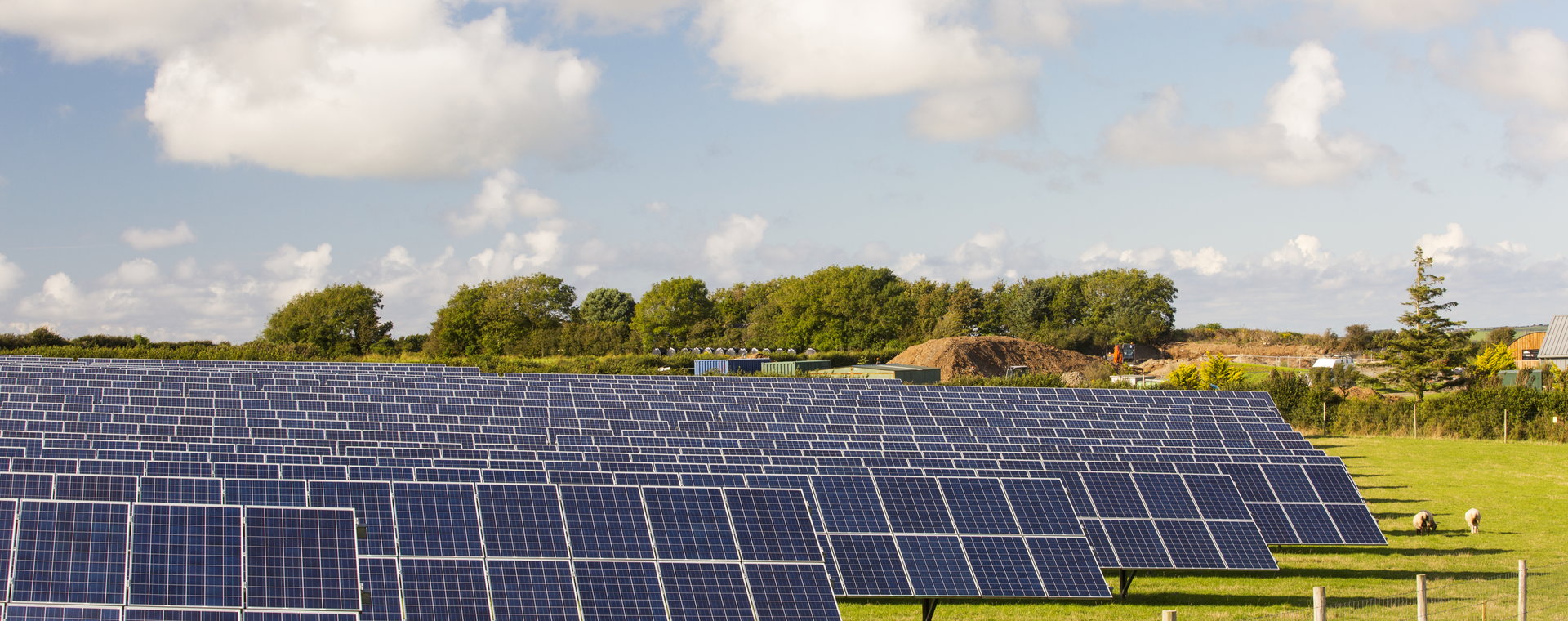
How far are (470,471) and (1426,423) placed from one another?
43501mm

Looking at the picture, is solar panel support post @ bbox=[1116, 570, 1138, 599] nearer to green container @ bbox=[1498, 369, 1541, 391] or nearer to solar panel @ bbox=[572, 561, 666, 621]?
solar panel @ bbox=[572, 561, 666, 621]

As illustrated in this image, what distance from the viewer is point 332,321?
9075cm

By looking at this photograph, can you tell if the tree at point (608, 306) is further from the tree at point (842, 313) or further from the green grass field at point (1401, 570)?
the green grass field at point (1401, 570)

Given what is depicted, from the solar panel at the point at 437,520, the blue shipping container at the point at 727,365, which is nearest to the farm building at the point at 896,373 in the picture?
the blue shipping container at the point at 727,365

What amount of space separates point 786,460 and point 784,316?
277ft

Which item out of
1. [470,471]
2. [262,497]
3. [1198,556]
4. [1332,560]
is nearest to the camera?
[262,497]

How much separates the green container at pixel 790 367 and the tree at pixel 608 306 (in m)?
45.0

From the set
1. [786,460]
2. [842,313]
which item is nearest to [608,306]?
[842,313]

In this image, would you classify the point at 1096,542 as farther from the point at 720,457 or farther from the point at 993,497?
the point at 720,457

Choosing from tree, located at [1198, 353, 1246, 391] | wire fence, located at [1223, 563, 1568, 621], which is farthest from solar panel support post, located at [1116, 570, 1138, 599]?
tree, located at [1198, 353, 1246, 391]

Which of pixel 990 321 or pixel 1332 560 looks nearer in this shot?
pixel 1332 560

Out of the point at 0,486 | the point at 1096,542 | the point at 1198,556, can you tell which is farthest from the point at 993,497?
the point at 0,486

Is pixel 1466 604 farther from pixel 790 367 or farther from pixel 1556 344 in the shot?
pixel 1556 344

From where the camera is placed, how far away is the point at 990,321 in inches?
4122
